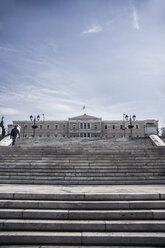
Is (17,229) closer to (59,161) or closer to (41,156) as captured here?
(59,161)

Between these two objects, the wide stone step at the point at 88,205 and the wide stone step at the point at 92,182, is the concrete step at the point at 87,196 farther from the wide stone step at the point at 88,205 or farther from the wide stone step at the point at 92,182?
the wide stone step at the point at 92,182

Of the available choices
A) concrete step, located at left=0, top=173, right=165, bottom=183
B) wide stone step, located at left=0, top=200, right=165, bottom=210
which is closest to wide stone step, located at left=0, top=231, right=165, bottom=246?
wide stone step, located at left=0, top=200, right=165, bottom=210

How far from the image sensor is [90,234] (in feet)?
11.3

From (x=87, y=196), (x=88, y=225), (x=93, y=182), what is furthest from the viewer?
(x=93, y=182)

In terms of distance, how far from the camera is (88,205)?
419cm

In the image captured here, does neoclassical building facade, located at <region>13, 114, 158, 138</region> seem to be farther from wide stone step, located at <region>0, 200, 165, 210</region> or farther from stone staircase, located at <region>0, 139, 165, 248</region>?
wide stone step, located at <region>0, 200, 165, 210</region>

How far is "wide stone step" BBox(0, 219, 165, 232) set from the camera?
361 cm

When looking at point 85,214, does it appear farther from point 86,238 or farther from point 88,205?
point 86,238

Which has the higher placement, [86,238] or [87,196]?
[87,196]

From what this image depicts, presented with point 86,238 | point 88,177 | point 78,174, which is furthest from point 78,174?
point 86,238

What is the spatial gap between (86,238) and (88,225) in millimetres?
296

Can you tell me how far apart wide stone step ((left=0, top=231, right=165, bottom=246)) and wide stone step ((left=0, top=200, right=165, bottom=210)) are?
2.46 feet

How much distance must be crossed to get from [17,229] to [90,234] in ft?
5.32

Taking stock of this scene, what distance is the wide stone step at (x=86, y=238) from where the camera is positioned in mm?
3338
